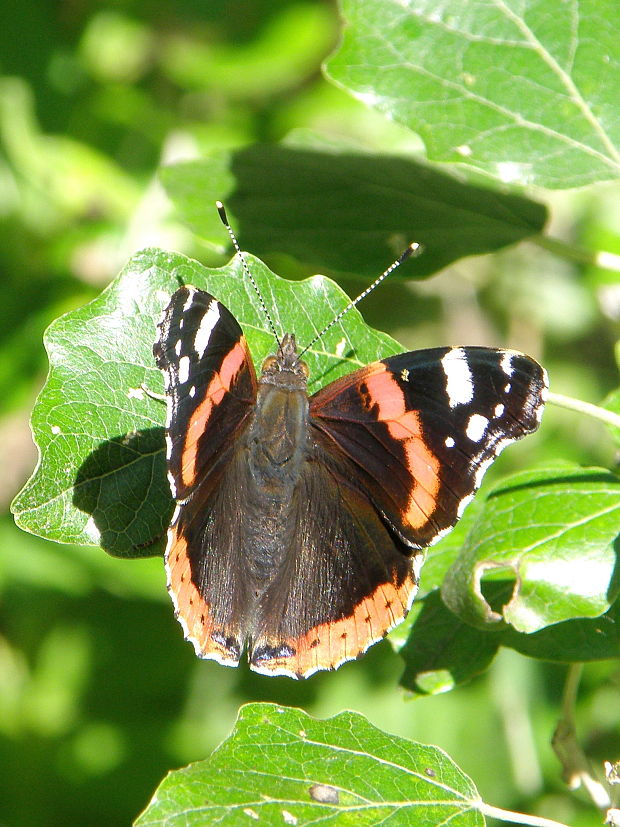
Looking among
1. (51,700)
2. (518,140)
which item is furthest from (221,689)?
(518,140)

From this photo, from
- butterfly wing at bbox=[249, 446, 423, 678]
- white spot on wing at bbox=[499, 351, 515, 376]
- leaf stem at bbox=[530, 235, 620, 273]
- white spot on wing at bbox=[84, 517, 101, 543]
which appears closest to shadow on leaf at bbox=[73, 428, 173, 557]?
white spot on wing at bbox=[84, 517, 101, 543]

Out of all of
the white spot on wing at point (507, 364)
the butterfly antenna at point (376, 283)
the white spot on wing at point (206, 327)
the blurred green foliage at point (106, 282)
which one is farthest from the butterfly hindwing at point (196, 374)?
the blurred green foliage at point (106, 282)

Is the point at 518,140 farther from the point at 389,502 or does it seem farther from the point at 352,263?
the point at 389,502

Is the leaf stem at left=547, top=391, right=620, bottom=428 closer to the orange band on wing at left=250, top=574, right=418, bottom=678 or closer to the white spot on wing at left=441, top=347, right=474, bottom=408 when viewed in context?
the white spot on wing at left=441, top=347, right=474, bottom=408

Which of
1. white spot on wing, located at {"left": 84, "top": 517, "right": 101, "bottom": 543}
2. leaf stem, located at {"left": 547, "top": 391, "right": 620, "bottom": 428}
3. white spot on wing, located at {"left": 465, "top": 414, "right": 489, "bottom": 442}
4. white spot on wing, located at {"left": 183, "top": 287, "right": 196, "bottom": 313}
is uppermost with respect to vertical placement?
white spot on wing, located at {"left": 183, "top": 287, "right": 196, "bottom": 313}

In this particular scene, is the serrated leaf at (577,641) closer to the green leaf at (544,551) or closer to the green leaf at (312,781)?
the green leaf at (544,551)

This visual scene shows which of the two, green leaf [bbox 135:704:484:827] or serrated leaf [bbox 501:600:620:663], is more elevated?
serrated leaf [bbox 501:600:620:663]

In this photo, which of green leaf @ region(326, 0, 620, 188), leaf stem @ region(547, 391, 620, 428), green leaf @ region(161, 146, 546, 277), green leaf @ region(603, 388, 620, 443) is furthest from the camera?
green leaf @ region(161, 146, 546, 277)

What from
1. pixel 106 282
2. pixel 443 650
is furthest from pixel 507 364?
pixel 106 282
